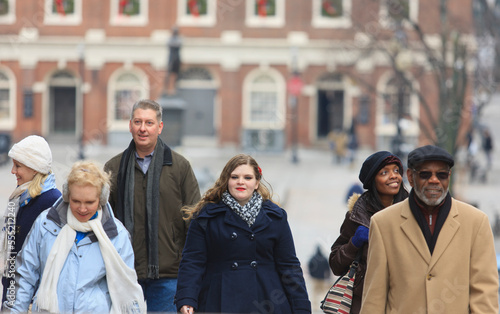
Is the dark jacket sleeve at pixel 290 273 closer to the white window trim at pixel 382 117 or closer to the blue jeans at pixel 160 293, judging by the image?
the blue jeans at pixel 160 293

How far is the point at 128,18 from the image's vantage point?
124ft

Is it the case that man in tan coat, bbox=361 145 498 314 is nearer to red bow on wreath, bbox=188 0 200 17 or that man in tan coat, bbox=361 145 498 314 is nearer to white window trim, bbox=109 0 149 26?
red bow on wreath, bbox=188 0 200 17

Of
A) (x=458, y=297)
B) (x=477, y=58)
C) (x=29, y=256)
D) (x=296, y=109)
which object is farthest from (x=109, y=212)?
(x=296, y=109)

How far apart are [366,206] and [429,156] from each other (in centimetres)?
84

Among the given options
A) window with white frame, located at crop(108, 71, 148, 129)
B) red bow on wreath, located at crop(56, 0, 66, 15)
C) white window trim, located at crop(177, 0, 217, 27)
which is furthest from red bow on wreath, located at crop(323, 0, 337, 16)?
red bow on wreath, located at crop(56, 0, 66, 15)

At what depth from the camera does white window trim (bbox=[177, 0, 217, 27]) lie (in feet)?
123

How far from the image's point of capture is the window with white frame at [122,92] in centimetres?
3753

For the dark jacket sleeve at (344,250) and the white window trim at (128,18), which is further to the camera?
the white window trim at (128,18)

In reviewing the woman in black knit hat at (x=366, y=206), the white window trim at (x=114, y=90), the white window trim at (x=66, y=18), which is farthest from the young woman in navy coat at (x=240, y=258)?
the white window trim at (x=66, y=18)

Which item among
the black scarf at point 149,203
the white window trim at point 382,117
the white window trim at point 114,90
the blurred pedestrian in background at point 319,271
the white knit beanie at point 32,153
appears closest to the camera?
the white knit beanie at point 32,153

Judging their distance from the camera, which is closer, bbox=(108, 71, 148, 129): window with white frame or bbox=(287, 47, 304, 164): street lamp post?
bbox=(287, 47, 304, 164): street lamp post

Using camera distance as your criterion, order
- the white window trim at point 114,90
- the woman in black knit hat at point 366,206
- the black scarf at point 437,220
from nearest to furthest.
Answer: the black scarf at point 437,220 → the woman in black knit hat at point 366,206 → the white window trim at point 114,90

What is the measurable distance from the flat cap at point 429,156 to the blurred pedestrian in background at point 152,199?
1775 millimetres

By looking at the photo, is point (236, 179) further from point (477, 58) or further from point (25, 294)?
point (477, 58)
